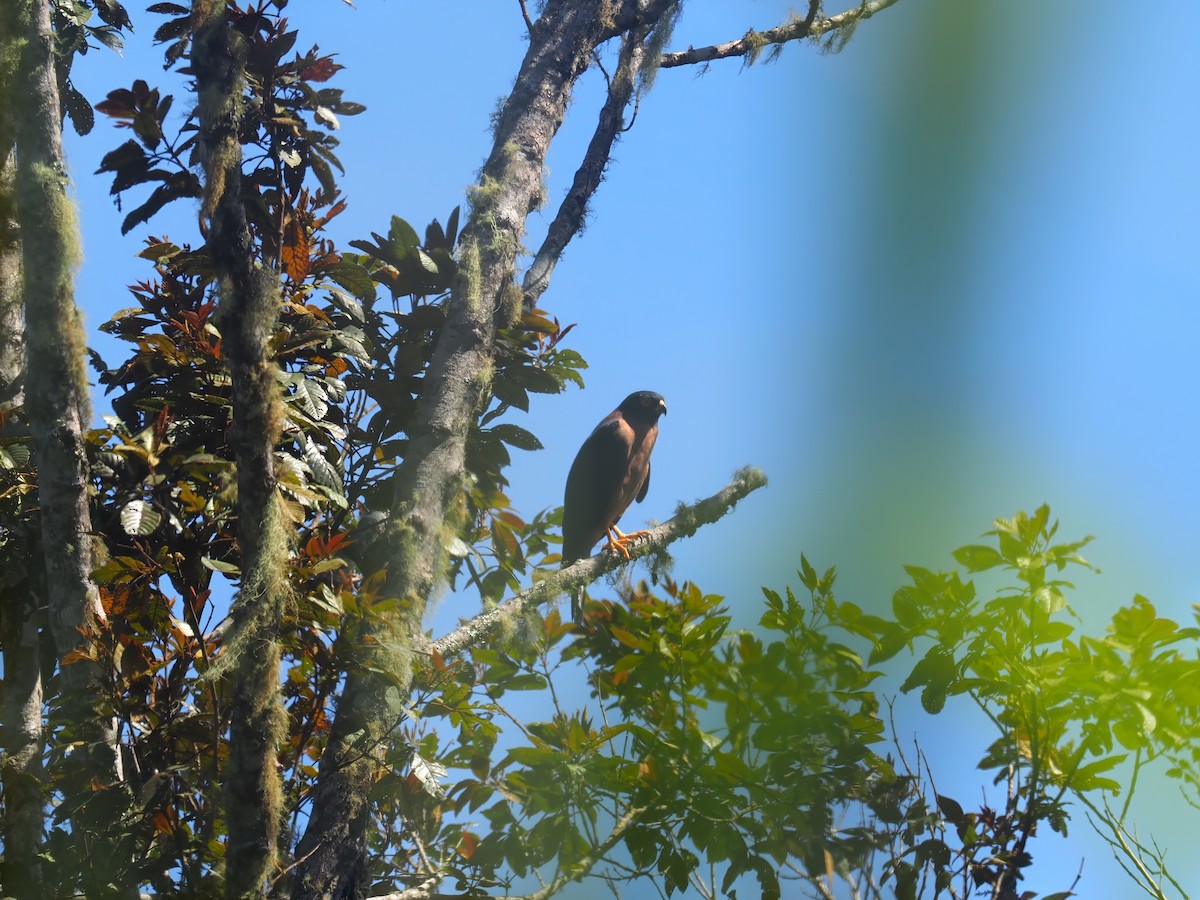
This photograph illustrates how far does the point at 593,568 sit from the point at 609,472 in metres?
1.53

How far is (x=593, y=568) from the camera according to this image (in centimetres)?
348

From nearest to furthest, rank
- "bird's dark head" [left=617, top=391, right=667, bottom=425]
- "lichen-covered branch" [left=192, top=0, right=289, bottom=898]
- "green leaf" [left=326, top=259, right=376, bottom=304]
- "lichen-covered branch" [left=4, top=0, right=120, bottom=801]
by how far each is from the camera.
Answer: "lichen-covered branch" [left=192, top=0, right=289, bottom=898] < "lichen-covered branch" [left=4, top=0, right=120, bottom=801] < "green leaf" [left=326, top=259, right=376, bottom=304] < "bird's dark head" [left=617, top=391, right=667, bottom=425]

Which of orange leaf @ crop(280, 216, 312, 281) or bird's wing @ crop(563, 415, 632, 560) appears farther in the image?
bird's wing @ crop(563, 415, 632, 560)

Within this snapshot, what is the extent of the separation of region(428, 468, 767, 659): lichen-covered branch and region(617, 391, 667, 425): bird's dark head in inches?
64.6

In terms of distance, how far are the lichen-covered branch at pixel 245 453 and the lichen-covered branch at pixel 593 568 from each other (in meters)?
0.52

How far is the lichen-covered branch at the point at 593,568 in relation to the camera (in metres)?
2.79

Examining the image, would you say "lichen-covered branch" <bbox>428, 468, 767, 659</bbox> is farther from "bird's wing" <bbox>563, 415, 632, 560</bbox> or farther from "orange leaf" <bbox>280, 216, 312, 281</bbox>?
"orange leaf" <bbox>280, 216, 312, 281</bbox>

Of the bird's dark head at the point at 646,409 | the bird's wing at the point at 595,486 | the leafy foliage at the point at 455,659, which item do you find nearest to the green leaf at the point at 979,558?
the leafy foliage at the point at 455,659

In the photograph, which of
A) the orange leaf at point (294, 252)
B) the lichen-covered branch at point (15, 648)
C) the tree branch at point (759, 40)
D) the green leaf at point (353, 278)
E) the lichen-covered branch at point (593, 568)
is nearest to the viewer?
the lichen-covered branch at point (15, 648)

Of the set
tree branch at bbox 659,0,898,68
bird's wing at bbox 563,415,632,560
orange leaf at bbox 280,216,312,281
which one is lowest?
orange leaf at bbox 280,216,312,281

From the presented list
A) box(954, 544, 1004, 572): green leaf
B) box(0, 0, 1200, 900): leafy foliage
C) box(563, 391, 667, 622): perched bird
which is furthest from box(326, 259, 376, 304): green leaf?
box(954, 544, 1004, 572): green leaf

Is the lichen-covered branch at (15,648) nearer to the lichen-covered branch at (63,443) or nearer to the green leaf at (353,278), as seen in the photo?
the lichen-covered branch at (63,443)

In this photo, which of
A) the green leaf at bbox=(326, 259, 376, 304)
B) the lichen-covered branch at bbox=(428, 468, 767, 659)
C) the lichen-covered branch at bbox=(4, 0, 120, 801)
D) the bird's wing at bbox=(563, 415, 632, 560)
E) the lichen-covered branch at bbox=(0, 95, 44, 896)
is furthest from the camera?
the bird's wing at bbox=(563, 415, 632, 560)

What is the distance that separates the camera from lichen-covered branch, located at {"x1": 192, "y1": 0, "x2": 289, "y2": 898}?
2.13m
